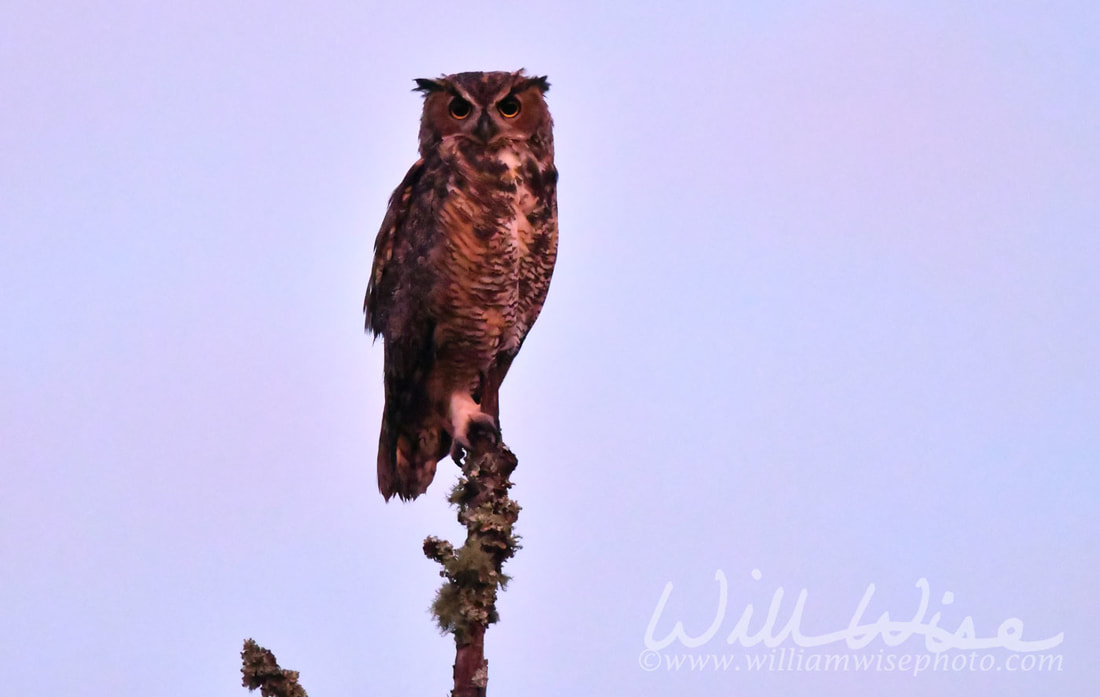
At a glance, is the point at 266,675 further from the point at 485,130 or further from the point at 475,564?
the point at 485,130

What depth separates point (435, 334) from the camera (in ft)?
19.1

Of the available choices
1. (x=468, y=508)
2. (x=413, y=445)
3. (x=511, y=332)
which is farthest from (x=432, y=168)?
(x=468, y=508)

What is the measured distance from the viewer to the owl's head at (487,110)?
230 inches

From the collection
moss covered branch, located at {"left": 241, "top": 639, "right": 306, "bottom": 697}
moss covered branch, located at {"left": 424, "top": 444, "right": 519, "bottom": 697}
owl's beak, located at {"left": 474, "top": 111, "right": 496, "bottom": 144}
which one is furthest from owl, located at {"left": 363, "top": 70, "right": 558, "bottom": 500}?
moss covered branch, located at {"left": 241, "top": 639, "right": 306, "bottom": 697}

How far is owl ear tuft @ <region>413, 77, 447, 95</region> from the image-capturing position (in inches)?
236

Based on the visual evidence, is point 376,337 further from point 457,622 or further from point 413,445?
point 457,622

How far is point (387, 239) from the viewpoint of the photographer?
5.95 meters

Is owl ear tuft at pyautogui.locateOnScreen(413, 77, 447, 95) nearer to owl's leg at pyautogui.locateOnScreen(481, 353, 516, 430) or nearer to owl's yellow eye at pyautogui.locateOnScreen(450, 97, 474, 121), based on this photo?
owl's yellow eye at pyautogui.locateOnScreen(450, 97, 474, 121)

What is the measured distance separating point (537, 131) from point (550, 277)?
1.99 ft

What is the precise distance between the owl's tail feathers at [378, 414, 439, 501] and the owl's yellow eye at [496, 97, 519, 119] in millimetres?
1367

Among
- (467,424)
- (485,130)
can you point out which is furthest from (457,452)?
Answer: (485,130)

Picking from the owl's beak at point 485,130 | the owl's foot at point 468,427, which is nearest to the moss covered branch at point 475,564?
the owl's foot at point 468,427

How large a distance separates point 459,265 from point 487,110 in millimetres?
674

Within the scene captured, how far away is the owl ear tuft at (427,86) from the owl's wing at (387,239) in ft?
1.01
